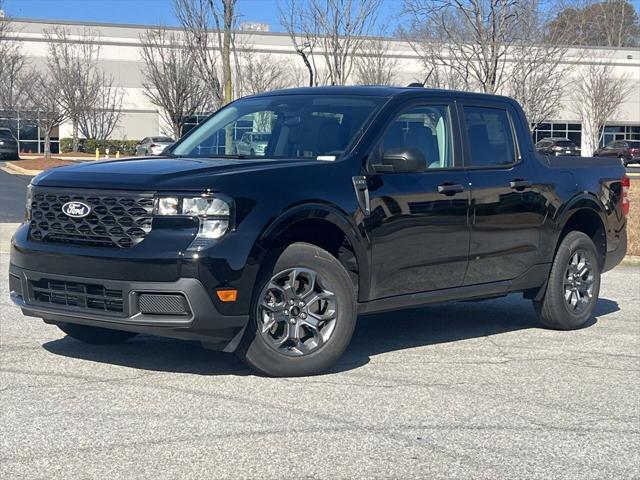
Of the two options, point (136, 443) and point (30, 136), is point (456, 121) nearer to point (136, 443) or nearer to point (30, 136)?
point (136, 443)

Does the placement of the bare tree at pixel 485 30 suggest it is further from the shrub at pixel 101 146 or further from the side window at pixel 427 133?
the shrub at pixel 101 146

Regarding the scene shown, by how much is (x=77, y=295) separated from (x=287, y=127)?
205 centimetres

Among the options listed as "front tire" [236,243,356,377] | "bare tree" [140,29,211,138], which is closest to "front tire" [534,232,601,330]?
"front tire" [236,243,356,377]

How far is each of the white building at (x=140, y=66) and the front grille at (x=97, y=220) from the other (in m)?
44.0

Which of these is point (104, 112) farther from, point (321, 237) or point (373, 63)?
point (321, 237)

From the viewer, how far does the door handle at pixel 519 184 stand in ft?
25.7

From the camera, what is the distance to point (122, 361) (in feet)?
22.1

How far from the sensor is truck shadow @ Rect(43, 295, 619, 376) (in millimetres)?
6742

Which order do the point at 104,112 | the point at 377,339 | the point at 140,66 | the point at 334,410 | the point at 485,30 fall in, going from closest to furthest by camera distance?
the point at 334,410 < the point at 377,339 < the point at 485,30 < the point at 104,112 < the point at 140,66

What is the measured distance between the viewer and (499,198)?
7.69 meters

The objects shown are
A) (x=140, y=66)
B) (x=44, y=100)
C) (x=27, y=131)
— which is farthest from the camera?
(x=140, y=66)

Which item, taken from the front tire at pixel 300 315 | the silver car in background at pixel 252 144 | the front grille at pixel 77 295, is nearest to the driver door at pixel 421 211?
the front tire at pixel 300 315

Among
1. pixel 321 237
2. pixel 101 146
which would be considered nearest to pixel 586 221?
pixel 321 237

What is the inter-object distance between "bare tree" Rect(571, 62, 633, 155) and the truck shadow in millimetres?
45118
